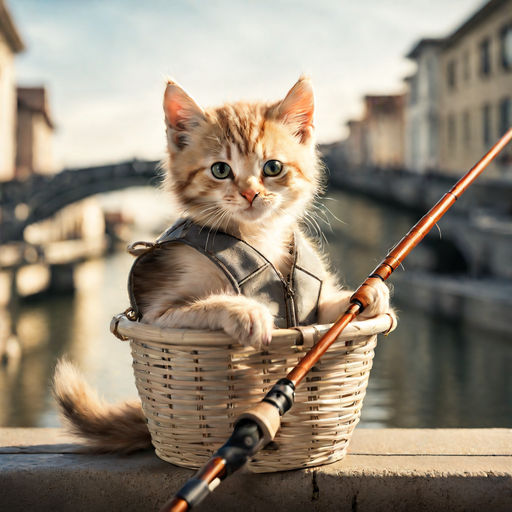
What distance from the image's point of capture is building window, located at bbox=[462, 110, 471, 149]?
20984 millimetres

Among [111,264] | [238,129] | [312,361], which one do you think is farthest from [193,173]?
[111,264]

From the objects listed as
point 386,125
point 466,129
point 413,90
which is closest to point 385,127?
point 386,125

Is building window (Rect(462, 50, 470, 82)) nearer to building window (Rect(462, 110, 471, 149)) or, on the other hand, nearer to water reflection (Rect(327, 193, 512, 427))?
building window (Rect(462, 110, 471, 149))

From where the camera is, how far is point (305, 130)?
194 cm

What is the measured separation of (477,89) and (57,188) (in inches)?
502

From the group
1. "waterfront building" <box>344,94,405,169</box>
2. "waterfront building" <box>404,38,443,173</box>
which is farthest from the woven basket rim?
"waterfront building" <box>344,94,405,169</box>

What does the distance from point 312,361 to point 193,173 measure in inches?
25.5

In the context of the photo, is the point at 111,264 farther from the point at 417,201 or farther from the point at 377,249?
the point at 417,201

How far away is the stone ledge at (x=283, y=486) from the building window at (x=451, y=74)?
74.4 feet

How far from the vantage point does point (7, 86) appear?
74.5ft

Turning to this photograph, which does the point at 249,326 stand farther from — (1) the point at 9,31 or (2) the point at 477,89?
(1) the point at 9,31

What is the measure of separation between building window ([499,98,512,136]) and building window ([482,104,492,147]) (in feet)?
2.42

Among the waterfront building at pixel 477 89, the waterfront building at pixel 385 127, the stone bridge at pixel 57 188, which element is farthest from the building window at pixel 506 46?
the waterfront building at pixel 385 127

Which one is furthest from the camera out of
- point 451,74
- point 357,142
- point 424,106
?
point 357,142
